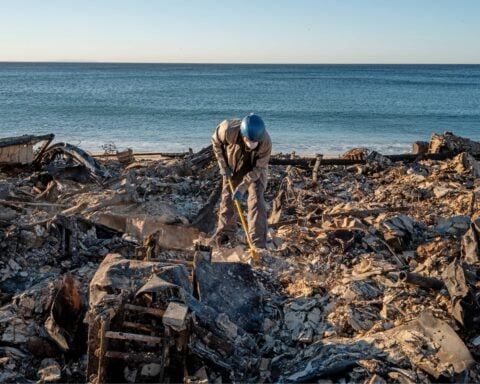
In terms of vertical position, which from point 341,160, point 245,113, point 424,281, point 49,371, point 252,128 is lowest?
point 49,371

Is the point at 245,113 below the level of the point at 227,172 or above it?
below

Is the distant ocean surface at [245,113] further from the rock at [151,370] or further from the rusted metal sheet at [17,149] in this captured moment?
the rock at [151,370]

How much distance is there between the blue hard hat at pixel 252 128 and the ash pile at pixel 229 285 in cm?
127

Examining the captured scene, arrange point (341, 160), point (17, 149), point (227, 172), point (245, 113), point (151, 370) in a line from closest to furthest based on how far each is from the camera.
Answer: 1. point (151, 370)
2. point (227, 172)
3. point (17, 149)
4. point (341, 160)
5. point (245, 113)

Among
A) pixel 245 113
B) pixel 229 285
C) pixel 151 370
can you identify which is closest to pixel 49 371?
pixel 151 370

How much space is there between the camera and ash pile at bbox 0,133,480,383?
352 cm

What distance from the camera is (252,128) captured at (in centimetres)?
562

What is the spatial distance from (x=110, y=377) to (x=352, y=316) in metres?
1.96

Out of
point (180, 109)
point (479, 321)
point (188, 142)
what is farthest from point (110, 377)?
point (180, 109)

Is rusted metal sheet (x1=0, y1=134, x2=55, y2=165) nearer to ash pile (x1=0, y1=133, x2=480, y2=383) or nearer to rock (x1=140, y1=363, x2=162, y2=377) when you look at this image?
ash pile (x1=0, y1=133, x2=480, y2=383)

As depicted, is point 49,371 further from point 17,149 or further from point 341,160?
point 341,160

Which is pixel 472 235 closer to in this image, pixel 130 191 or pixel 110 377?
pixel 110 377

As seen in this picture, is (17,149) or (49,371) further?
(17,149)

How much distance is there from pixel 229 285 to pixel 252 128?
1.89 m
